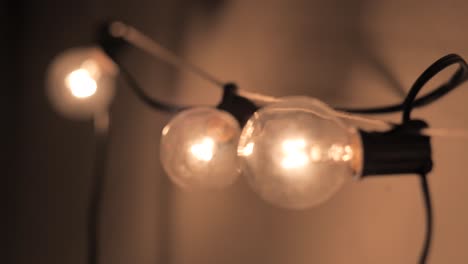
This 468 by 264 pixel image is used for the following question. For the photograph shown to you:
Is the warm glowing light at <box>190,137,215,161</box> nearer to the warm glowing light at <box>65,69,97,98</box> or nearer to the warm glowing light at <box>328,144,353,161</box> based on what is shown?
the warm glowing light at <box>328,144,353,161</box>

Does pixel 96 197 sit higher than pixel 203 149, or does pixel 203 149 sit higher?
pixel 203 149

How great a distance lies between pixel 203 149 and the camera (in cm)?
63

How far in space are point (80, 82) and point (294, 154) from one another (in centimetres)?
57

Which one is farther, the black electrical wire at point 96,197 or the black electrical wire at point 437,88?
the black electrical wire at point 96,197

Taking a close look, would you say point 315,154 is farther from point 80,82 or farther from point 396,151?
point 80,82

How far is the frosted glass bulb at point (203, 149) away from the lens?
0.63 meters

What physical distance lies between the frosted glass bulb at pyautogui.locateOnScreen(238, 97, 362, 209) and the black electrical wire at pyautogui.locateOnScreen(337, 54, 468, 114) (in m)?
0.08

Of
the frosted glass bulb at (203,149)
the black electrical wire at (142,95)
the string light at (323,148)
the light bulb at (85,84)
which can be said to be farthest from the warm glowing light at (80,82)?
the string light at (323,148)

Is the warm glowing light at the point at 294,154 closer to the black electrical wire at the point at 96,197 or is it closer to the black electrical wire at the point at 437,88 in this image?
the black electrical wire at the point at 437,88

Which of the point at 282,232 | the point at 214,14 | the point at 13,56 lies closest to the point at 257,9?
the point at 214,14

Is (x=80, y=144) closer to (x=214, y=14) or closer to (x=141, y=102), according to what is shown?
(x=141, y=102)

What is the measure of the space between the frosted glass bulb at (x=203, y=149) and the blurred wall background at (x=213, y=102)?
15 cm

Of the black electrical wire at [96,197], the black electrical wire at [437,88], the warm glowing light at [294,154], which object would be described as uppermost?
the black electrical wire at [437,88]

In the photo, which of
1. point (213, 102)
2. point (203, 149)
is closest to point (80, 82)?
point (213, 102)
